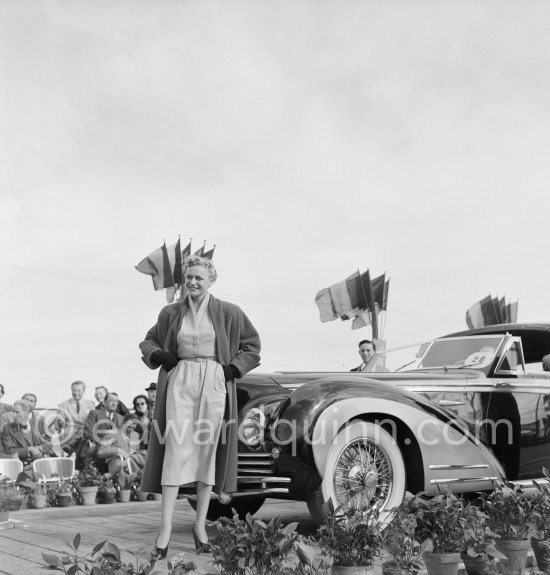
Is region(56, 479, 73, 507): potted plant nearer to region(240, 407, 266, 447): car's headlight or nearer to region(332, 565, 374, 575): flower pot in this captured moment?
region(240, 407, 266, 447): car's headlight

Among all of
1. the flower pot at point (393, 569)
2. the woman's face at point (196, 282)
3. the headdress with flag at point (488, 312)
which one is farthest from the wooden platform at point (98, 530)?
the headdress with flag at point (488, 312)

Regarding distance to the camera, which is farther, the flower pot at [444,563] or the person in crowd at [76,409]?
the person in crowd at [76,409]

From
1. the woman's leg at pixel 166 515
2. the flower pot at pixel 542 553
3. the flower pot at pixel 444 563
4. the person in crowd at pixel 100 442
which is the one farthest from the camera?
the person in crowd at pixel 100 442

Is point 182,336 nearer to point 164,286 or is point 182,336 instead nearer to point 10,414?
point 10,414

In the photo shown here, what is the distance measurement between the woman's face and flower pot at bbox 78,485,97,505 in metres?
5.34

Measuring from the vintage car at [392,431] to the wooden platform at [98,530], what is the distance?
1.76 ft

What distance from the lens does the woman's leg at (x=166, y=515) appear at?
489 centimetres

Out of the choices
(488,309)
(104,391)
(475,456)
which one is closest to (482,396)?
(475,456)

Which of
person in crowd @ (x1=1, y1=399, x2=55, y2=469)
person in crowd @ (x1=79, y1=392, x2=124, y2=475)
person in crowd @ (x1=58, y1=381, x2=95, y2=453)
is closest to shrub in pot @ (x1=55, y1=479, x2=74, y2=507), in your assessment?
person in crowd @ (x1=79, y1=392, x2=124, y2=475)

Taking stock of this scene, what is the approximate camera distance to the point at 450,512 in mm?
4305

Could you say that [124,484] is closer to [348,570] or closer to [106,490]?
[106,490]

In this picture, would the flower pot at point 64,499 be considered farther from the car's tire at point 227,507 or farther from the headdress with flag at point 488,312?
the headdress with flag at point 488,312

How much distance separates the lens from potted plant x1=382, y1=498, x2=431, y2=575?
3963 mm

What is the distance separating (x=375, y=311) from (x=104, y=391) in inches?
580
